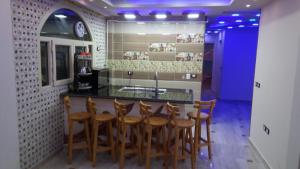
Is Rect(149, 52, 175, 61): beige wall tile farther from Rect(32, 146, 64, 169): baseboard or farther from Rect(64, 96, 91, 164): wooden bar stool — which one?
Rect(32, 146, 64, 169): baseboard

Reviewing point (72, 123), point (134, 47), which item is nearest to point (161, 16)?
point (134, 47)

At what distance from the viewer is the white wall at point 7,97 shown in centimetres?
255

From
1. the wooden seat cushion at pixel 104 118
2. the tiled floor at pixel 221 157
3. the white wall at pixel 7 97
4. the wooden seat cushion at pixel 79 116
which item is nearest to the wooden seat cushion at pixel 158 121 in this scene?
the wooden seat cushion at pixel 104 118

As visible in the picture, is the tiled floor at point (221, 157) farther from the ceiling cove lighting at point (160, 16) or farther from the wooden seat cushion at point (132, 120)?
the ceiling cove lighting at point (160, 16)

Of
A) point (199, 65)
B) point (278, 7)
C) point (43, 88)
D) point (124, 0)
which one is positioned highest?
point (124, 0)

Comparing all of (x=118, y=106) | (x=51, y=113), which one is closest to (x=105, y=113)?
(x=118, y=106)

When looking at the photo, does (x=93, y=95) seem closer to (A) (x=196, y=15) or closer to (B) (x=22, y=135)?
(B) (x=22, y=135)

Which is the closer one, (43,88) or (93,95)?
(43,88)

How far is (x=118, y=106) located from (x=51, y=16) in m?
1.75

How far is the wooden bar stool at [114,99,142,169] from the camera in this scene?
126 inches

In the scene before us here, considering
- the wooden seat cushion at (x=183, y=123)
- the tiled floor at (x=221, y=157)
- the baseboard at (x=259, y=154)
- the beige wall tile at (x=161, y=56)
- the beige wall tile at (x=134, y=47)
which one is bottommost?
the tiled floor at (x=221, y=157)

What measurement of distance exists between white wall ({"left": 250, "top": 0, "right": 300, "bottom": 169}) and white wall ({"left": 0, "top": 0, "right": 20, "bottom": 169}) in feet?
10.9

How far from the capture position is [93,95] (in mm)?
3707

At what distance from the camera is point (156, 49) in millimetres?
5367
